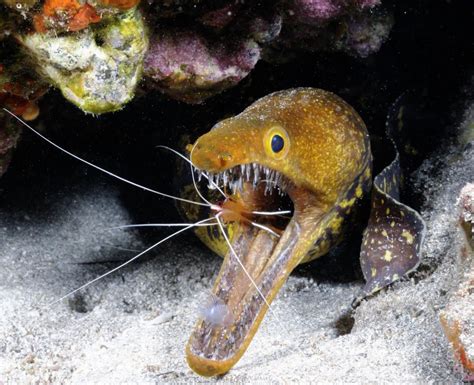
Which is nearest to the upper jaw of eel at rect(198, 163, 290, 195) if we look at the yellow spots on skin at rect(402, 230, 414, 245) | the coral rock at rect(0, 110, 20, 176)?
the yellow spots on skin at rect(402, 230, 414, 245)

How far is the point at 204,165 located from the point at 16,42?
3.25 ft

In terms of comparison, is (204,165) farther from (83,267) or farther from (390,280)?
(83,267)

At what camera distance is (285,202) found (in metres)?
3.12

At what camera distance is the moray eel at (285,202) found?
249 cm

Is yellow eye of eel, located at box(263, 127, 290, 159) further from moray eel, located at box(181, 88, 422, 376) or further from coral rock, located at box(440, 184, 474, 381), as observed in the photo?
coral rock, located at box(440, 184, 474, 381)

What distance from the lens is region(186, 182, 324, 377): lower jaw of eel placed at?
8.15 feet

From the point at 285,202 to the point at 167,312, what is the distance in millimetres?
1043

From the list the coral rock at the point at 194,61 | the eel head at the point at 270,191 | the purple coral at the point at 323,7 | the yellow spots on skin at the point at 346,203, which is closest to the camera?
the eel head at the point at 270,191

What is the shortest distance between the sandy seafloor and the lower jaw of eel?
0.41 feet

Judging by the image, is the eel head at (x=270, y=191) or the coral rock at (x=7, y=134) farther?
the coral rock at (x=7, y=134)

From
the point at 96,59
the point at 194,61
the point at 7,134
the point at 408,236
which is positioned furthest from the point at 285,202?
the point at 7,134

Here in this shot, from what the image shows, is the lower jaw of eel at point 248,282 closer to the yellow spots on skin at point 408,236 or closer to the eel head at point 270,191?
the eel head at point 270,191

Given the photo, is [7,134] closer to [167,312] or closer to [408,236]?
[167,312]

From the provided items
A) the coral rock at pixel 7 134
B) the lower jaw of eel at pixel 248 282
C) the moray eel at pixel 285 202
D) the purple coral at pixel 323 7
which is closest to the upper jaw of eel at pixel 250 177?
the moray eel at pixel 285 202
